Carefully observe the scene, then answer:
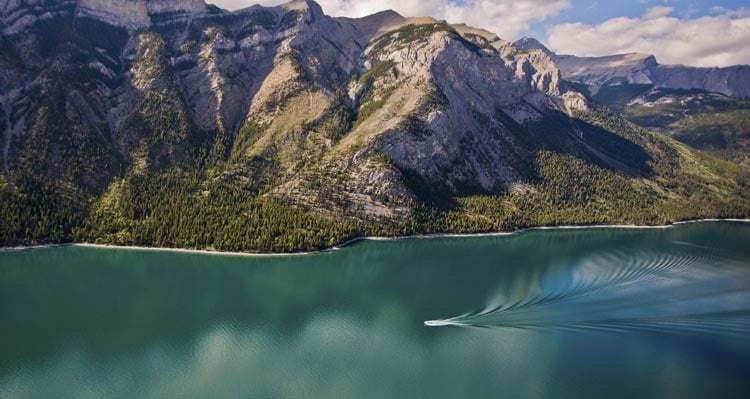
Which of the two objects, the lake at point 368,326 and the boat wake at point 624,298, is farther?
the boat wake at point 624,298

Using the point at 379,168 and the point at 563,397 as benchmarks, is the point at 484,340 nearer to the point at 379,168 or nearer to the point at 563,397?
the point at 563,397

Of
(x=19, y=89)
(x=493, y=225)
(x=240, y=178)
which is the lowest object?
(x=493, y=225)

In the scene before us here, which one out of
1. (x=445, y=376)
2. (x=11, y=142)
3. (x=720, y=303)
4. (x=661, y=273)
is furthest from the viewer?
(x=11, y=142)

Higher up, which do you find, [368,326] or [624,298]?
[624,298]

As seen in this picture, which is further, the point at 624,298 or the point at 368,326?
the point at 624,298

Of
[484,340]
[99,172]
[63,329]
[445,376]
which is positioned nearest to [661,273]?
[484,340]

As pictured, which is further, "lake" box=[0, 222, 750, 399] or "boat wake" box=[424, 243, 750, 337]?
"boat wake" box=[424, 243, 750, 337]

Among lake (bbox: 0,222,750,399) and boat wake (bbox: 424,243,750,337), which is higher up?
boat wake (bbox: 424,243,750,337)

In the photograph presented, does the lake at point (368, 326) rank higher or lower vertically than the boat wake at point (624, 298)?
lower
